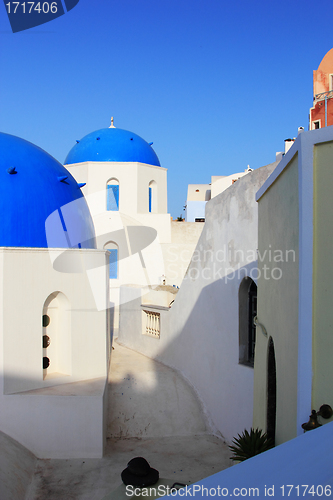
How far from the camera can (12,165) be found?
8.07 metres

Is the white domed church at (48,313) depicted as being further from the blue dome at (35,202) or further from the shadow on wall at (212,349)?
the shadow on wall at (212,349)

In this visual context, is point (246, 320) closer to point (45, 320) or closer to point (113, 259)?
point (45, 320)

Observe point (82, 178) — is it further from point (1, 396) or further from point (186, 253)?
point (1, 396)

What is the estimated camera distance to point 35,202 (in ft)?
26.3

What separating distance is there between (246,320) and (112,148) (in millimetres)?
13202

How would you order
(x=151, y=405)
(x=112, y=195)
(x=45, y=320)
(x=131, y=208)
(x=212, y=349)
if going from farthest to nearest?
(x=112, y=195) < (x=131, y=208) < (x=151, y=405) < (x=212, y=349) < (x=45, y=320)

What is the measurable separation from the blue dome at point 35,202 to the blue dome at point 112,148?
382 inches

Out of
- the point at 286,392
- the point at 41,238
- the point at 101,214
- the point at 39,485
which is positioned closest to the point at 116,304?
the point at 101,214

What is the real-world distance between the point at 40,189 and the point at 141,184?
10655 mm

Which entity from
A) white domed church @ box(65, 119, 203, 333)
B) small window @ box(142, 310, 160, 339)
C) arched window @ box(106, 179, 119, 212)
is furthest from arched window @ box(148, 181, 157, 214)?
small window @ box(142, 310, 160, 339)

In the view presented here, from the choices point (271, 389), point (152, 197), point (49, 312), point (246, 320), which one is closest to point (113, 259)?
point (152, 197)

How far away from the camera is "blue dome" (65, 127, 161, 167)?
18562 millimetres

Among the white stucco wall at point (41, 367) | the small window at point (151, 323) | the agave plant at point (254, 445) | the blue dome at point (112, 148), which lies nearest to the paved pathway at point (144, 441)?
the white stucco wall at point (41, 367)

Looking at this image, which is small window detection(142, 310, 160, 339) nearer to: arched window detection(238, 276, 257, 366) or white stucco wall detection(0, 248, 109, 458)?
white stucco wall detection(0, 248, 109, 458)
